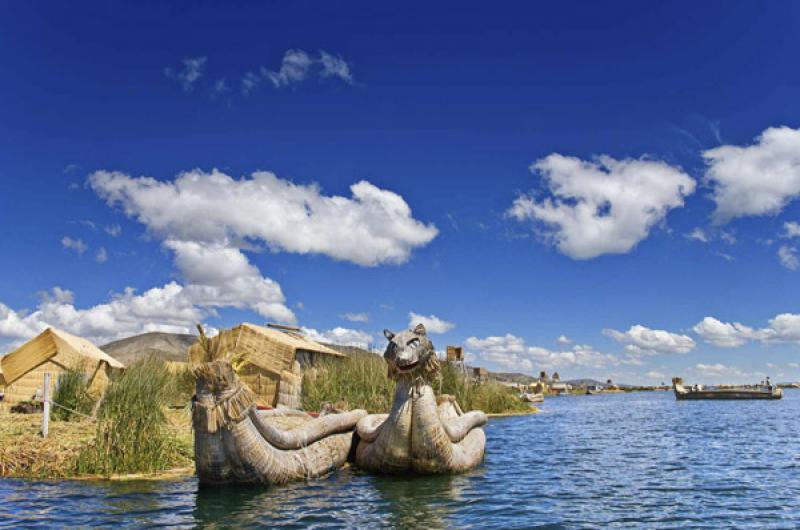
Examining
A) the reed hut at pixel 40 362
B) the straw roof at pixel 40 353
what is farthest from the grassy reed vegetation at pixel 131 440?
the straw roof at pixel 40 353

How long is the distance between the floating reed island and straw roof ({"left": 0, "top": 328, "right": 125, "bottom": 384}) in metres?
0.05

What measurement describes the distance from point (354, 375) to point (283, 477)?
12.1 m

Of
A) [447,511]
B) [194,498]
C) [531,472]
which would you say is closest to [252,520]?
[194,498]

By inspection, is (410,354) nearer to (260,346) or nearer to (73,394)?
(73,394)

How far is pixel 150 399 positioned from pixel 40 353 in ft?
43.4

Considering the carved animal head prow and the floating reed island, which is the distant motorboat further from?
the carved animal head prow

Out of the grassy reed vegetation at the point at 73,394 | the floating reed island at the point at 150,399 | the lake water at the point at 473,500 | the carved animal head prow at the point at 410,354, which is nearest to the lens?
the lake water at the point at 473,500

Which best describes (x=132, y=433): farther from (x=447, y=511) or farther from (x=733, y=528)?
(x=733, y=528)

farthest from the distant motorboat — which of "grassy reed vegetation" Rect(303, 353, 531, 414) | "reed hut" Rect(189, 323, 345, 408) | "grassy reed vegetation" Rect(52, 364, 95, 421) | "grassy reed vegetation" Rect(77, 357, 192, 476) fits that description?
"grassy reed vegetation" Rect(77, 357, 192, 476)

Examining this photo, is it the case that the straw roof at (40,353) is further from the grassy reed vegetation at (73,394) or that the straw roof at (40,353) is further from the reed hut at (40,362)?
the grassy reed vegetation at (73,394)

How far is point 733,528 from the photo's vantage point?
8641 mm

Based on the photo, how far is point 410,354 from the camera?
451 inches

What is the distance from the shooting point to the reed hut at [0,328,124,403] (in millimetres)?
23109

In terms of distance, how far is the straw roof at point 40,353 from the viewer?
2330 centimetres
